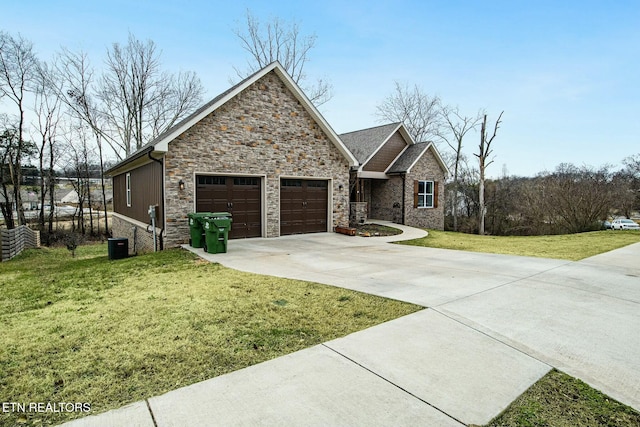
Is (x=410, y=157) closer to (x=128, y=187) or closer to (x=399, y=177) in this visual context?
(x=399, y=177)

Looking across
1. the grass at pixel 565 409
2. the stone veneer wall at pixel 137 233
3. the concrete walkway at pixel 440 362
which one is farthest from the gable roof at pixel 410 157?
the grass at pixel 565 409

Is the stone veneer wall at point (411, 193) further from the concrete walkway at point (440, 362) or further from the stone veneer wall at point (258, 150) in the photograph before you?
the concrete walkway at point (440, 362)

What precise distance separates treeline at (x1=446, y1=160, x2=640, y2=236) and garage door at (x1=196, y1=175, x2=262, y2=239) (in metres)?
18.5

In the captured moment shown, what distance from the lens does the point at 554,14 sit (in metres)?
12.0

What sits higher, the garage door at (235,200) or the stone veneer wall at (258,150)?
the stone veneer wall at (258,150)

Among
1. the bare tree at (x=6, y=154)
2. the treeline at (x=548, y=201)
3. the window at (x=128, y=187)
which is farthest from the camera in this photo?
the bare tree at (x=6, y=154)

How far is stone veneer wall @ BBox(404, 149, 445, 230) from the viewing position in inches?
790

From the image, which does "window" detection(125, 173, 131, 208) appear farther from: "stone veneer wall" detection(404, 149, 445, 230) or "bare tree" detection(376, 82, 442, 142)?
"bare tree" detection(376, 82, 442, 142)

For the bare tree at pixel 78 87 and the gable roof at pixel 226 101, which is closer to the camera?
the gable roof at pixel 226 101

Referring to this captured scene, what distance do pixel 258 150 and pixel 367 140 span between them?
10612mm

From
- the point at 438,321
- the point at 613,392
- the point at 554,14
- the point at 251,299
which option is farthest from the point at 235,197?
the point at 554,14

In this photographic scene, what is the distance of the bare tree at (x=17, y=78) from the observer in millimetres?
20391

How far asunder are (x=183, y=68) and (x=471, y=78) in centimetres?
2109

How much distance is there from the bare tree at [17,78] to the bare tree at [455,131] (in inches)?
1160
